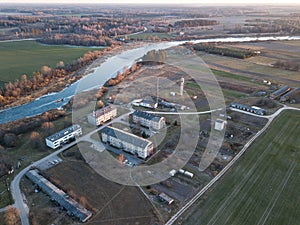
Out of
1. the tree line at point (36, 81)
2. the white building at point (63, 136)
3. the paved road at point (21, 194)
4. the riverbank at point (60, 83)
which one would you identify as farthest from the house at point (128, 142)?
the tree line at point (36, 81)

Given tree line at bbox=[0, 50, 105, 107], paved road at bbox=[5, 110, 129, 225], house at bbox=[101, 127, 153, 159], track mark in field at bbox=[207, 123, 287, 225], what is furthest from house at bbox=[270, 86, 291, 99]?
tree line at bbox=[0, 50, 105, 107]

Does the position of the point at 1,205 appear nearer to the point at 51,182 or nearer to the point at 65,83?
the point at 51,182

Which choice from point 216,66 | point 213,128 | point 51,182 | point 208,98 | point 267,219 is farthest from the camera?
point 216,66

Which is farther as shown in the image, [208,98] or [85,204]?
[208,98]

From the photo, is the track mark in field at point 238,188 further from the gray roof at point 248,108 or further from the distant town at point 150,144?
the gray roof at point 248,108

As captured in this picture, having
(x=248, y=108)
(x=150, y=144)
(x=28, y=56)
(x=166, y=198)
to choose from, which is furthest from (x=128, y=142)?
(x=28, y=56)

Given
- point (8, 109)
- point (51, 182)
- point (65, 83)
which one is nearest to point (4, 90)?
point (8, 109)

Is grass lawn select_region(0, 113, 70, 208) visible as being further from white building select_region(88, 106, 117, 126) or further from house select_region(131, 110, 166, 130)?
house select_region(131, 110, 166, 130)
